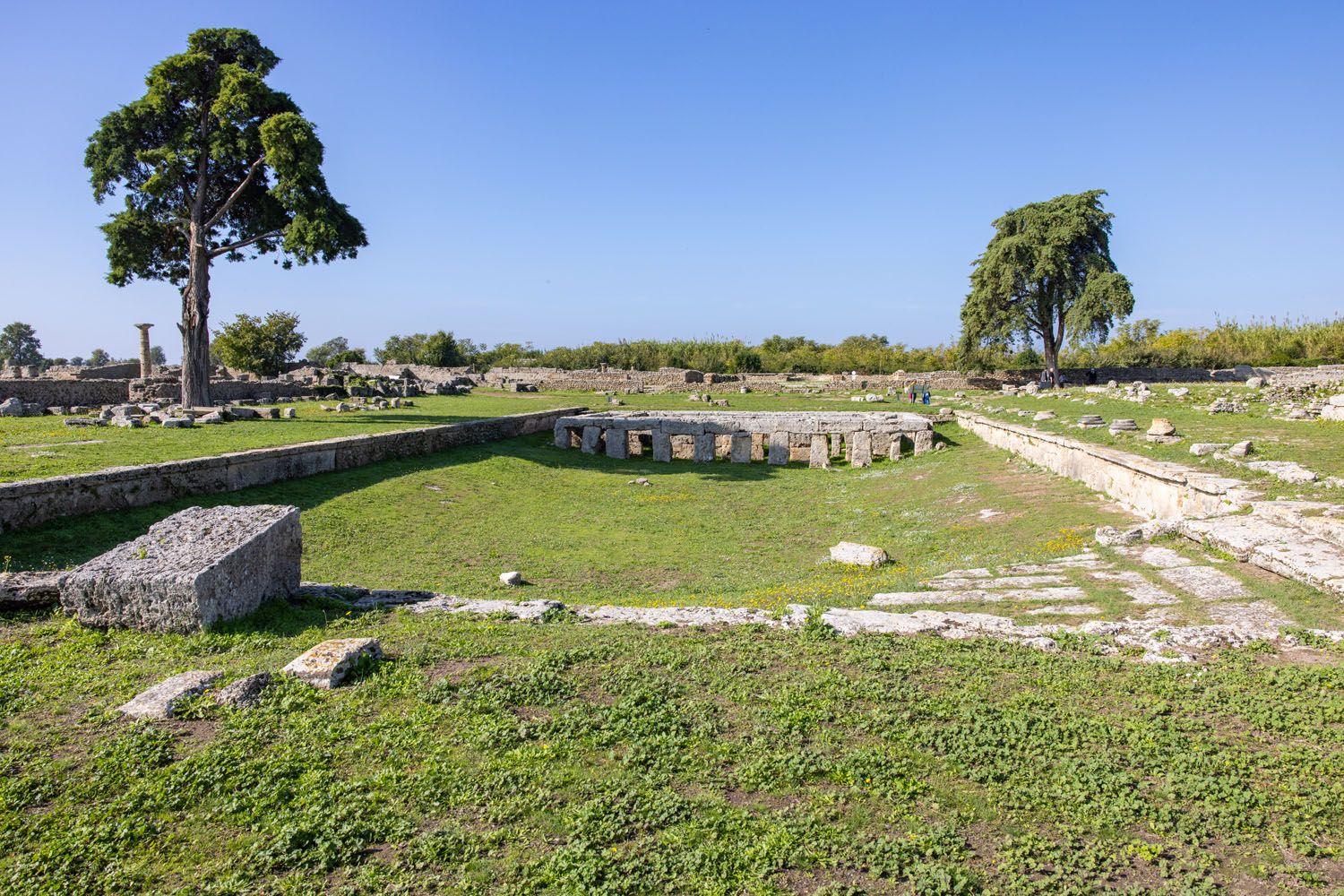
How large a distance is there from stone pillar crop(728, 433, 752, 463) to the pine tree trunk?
14905 mm

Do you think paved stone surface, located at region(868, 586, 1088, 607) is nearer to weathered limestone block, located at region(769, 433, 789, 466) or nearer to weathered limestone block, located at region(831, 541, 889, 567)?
weathered limestone block, located at region(831, 541, 889, 567)

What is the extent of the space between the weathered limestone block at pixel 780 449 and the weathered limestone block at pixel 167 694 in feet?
56.1

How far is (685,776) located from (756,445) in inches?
730

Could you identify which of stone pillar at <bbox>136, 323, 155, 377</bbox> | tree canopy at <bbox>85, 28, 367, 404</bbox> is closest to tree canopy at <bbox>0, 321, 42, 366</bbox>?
stone pillar at <bbox>136, 323, 155, 377</bbox>

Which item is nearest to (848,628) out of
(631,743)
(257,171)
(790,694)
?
(790,694)

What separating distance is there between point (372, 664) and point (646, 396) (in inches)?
1226

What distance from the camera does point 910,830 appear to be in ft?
10.8

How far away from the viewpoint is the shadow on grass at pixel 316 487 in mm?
7898

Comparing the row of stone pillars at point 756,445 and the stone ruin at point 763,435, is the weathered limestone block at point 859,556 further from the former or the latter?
the stone ruin at point 763,435

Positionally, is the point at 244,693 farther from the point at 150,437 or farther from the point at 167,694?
the point at 150,437

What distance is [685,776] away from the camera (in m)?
3.69

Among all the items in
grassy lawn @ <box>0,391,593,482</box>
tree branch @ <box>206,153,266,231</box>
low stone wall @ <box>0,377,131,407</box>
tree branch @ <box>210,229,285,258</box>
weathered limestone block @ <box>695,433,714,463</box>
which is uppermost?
tree branch @ <box>206,153,266,231</box>

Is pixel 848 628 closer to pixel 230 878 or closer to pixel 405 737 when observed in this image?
pixel 405 737

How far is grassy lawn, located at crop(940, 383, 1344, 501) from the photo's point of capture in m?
8.81
